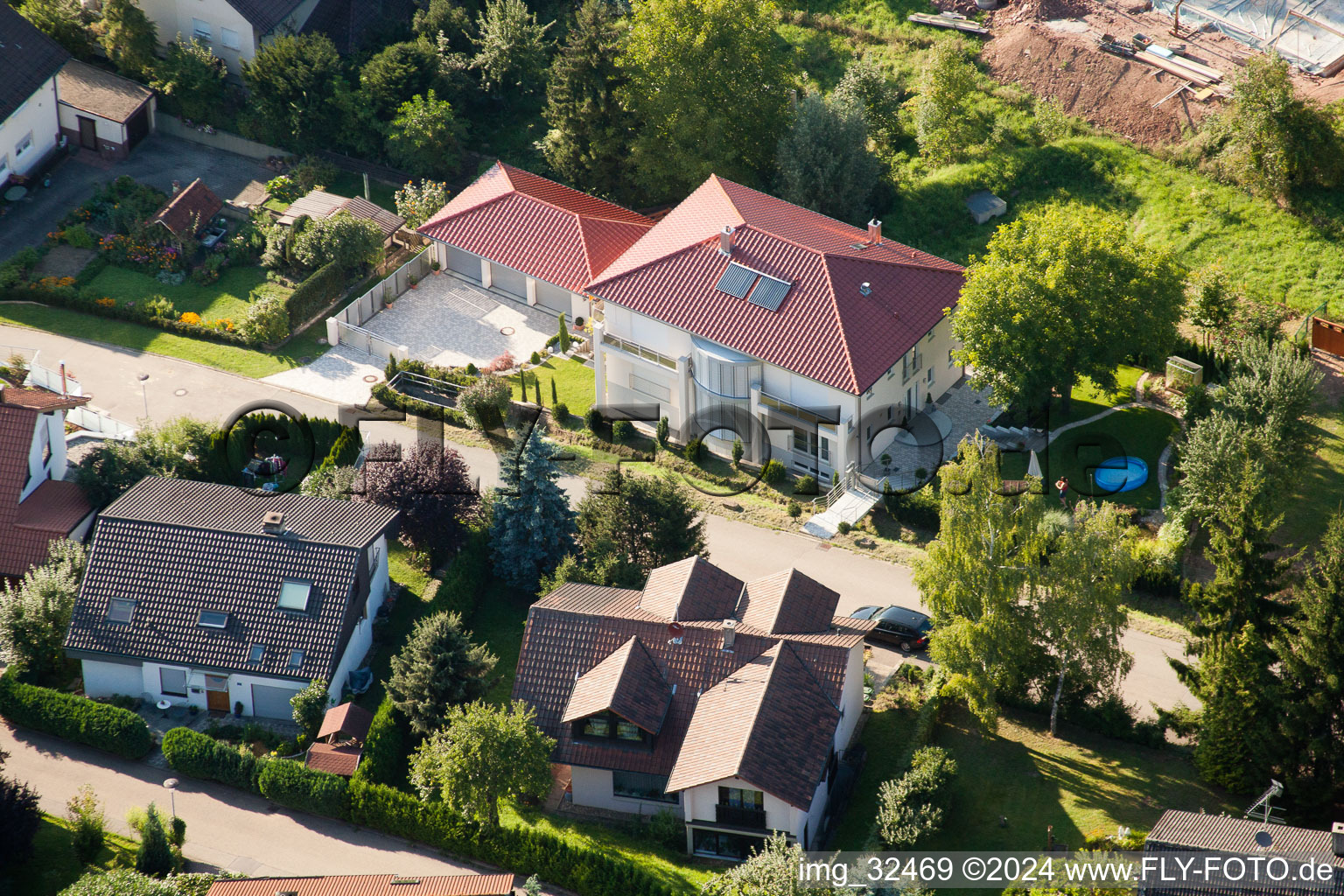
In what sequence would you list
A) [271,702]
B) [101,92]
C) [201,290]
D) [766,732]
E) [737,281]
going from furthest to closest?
→ [101,92], [201,290], [737,281], [271,702], [766,732]

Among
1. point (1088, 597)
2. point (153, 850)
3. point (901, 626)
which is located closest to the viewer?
point (153, 850)

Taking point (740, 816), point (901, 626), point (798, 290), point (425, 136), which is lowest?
point (740, 816)

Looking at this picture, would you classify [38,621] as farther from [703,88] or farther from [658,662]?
[703,88]

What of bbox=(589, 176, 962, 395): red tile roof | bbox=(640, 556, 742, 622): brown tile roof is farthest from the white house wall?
bbox=(640, 556, 742, 622): brown tile roof

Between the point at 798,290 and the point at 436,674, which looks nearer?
the point at 436,674

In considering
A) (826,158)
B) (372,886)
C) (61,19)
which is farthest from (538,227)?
(372,886)

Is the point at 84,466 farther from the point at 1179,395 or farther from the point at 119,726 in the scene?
the point at 1179,395
